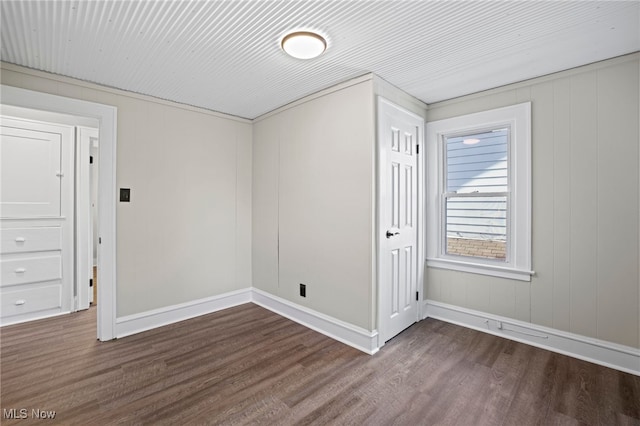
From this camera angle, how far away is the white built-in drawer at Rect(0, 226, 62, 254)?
10.6 feet

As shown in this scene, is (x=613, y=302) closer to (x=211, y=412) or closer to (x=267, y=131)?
(x=211, y=412)

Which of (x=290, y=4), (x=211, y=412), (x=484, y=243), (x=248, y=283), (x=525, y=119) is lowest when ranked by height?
(x=211, y=412)

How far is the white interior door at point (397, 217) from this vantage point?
2.71 meters

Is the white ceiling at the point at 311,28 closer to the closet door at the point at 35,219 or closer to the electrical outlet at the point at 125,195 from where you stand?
the electrical outlet at the point at 125,195

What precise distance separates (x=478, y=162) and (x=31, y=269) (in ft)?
16.5

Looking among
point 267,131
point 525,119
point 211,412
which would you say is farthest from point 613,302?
point 267,131

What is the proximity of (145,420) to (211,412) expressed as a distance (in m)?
0.38

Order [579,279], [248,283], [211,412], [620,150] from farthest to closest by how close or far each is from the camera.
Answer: [248,283] → [579,279] → [620,150] → [211,412]

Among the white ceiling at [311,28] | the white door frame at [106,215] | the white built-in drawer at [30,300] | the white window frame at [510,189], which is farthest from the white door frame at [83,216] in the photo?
the white window frame at [510,189]

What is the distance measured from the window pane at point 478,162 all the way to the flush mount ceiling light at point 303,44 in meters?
1.89

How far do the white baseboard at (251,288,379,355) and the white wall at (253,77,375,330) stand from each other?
0.07 metres

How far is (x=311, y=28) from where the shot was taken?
1.95m

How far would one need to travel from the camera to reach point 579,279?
2500 mm

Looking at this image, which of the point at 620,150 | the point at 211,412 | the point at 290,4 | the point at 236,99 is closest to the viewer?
the point at 290,4
